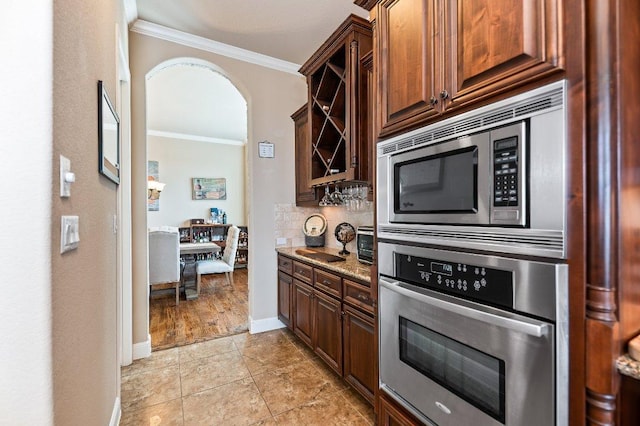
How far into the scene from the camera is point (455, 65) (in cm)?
113

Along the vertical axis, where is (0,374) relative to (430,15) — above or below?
below

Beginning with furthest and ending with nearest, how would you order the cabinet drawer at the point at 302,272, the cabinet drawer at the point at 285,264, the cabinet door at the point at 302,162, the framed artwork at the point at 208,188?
the framed artwork at the point at 208,188 < the cabinet door at the point at 302,162 < the cabinet drawer at the point at 285,264 < the cabinet drawer at the point at 302,272

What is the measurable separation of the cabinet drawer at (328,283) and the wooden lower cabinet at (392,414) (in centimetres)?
80

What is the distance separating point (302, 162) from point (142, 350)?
2372mm

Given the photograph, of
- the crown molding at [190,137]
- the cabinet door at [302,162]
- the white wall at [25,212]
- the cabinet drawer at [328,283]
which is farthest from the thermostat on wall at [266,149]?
the crown molding at [190,137]

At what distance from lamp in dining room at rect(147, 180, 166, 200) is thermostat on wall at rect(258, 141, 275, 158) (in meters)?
3.31

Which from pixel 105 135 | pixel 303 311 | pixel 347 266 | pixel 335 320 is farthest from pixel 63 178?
pixel 303 311

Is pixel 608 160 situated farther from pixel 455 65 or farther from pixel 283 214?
pixel 283 214

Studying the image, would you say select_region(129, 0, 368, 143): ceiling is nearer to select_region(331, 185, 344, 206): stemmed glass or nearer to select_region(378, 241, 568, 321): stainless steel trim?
select_region(331, 185, 344, 206): stemmed glass

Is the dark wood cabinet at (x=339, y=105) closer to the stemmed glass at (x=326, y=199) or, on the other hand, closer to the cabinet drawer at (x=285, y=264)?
the stemmed glass at (x=326, y=199)

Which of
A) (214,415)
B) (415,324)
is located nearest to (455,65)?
(415,324)

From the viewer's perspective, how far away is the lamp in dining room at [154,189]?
18.5 ft

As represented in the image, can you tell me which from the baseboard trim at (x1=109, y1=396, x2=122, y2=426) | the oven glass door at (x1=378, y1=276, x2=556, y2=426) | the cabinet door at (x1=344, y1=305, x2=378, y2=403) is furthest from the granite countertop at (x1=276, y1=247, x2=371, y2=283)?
the baseboard trim at (x1=109, y1=396, x2=122, y2=426)

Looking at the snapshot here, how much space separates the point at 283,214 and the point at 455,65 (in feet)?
8.41
